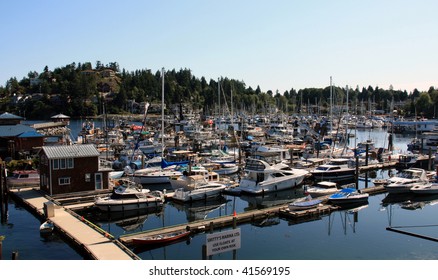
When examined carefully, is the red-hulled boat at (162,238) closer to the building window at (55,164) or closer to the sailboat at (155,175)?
the building window at (55,164)

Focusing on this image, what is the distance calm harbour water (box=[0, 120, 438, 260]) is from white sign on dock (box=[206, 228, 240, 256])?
6.87 m

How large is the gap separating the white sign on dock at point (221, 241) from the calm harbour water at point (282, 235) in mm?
6872

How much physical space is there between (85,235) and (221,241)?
39.7 feet

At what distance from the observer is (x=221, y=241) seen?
1698 centimetres

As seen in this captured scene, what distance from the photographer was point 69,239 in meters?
26.1

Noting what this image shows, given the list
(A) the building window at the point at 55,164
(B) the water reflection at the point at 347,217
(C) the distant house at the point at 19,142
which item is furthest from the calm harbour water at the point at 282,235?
(C) the distant house at the point at 19,142

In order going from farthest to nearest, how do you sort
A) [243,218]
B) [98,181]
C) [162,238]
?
[98,181]
[243,218]
[162,238]

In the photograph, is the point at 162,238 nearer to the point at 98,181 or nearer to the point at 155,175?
the point at 98,181

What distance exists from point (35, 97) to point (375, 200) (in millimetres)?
178910

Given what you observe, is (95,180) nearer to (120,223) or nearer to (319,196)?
(120,223)

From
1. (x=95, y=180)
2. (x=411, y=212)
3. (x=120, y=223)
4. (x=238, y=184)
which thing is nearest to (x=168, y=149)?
(x=238, y=184)

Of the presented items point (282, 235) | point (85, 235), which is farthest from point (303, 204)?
point (85, 235)

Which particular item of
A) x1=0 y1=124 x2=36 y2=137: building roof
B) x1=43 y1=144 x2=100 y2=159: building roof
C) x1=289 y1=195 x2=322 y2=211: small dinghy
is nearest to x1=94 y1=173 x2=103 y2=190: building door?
x1=43 y1=144 x2=100 y2=159: building roof

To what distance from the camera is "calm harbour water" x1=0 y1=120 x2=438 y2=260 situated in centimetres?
2522
